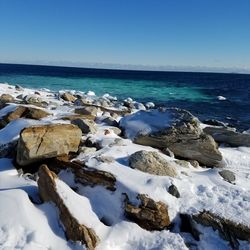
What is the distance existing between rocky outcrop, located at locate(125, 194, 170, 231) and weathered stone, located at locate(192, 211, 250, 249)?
678mm

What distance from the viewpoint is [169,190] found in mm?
9648

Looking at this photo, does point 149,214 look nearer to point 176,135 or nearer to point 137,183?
point 137,183

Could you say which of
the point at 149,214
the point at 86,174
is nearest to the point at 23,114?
the point at 86,174

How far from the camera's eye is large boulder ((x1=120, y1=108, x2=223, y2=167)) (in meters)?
12.6

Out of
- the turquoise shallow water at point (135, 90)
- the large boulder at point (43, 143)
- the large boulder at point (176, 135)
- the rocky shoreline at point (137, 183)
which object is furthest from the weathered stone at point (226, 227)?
the turquoise shallow water at point (135, 90)

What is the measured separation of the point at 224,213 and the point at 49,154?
4575 millimetres

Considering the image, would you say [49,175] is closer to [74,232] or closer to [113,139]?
[74,232]

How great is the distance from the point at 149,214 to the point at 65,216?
182 centimetres

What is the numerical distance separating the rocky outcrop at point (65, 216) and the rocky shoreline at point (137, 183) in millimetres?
21

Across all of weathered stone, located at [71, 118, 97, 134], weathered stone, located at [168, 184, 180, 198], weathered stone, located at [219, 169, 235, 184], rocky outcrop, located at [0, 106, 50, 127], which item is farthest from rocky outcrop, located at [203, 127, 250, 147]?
rocky outcrop, located at [0, 106, 50, 127]

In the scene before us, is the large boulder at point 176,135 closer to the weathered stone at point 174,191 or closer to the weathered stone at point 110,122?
the weathered stone at point 110,122

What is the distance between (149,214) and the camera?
898 centimetres

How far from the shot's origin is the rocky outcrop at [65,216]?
8156 mm

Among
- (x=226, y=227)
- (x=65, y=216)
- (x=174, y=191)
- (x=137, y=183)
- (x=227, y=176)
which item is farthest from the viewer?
(x=227, y=176)
